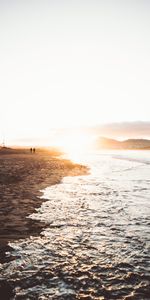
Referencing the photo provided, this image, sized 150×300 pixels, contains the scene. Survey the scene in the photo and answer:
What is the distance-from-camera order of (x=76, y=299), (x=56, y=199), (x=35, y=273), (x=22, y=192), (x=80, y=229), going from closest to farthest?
1. (x=76, y=299)
2. (x=35, y=273)
3. (x=80, y=229)
4. (x=56, y=199)
5. (x=22, y=192)

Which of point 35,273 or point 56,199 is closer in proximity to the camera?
point 35,273

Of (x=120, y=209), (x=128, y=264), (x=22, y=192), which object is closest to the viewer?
(x=128, y=264)

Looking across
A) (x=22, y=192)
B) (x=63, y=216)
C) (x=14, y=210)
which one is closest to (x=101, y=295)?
(x=63, y=216)

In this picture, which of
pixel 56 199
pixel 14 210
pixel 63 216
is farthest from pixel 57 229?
pixel 56 199

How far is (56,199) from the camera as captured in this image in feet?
53.2

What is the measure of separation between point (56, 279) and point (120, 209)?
777 cm

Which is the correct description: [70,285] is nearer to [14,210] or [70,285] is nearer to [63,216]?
[63,216]

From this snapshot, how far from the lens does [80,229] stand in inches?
402

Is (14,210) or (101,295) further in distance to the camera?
(14,210)

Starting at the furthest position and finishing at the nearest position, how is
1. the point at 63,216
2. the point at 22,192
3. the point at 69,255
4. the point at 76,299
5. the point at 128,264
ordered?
1. the point at 22,192
2. the point at 63,216
3. the point at 69,255
4. the point at 128,264
5. the point at 76,299

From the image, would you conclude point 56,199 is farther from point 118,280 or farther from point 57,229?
point 118,280

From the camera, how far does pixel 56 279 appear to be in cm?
638

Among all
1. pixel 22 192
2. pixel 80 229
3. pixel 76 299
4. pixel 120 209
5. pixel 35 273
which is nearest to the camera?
pixel 76 299

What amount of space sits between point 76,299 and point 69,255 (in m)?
2.27
